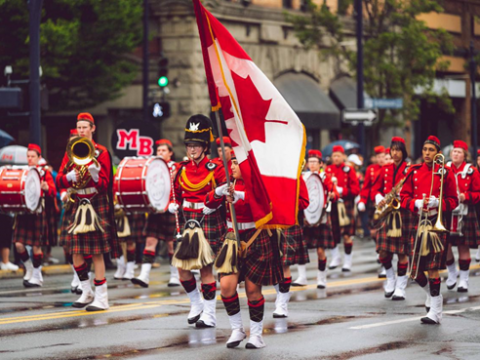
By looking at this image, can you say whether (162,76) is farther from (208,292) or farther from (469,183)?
(208,292)

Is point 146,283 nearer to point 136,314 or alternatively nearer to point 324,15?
point 136,314

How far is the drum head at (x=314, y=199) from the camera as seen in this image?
617 inches

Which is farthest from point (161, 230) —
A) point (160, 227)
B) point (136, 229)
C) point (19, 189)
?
point (19, 189)

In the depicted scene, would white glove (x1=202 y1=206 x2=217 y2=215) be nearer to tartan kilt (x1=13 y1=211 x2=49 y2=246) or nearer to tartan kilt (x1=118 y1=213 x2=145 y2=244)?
tartan kilt (x1=13 y1=211 x2=49 y2=246)

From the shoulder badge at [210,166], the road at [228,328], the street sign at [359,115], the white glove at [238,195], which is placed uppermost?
the street sign at [359,115]

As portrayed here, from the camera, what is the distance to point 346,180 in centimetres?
1847

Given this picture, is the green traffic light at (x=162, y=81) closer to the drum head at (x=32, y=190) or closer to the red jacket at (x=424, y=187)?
the drum head at (x=32, y=190)

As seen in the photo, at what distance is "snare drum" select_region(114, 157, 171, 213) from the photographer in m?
14.5

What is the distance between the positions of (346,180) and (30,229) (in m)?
5.57

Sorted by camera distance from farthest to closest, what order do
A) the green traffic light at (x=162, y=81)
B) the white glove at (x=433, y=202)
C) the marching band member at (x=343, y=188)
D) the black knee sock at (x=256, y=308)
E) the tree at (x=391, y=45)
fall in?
the tree at (x=391, y=45) → the green traffic light at (x=162, y=81) → the marching band member at (x=343, y=188) → the white glove at (x=433, y=202) → the black knee sock at (x=256, y=308)

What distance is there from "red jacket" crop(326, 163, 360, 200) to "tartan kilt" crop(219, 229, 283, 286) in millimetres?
8666

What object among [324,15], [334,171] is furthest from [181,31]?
[334,171]

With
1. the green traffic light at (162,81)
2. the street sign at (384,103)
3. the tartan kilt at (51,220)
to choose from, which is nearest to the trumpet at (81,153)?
the tartan kilt at (51,220)

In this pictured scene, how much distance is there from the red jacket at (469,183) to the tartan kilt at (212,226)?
4441mm
